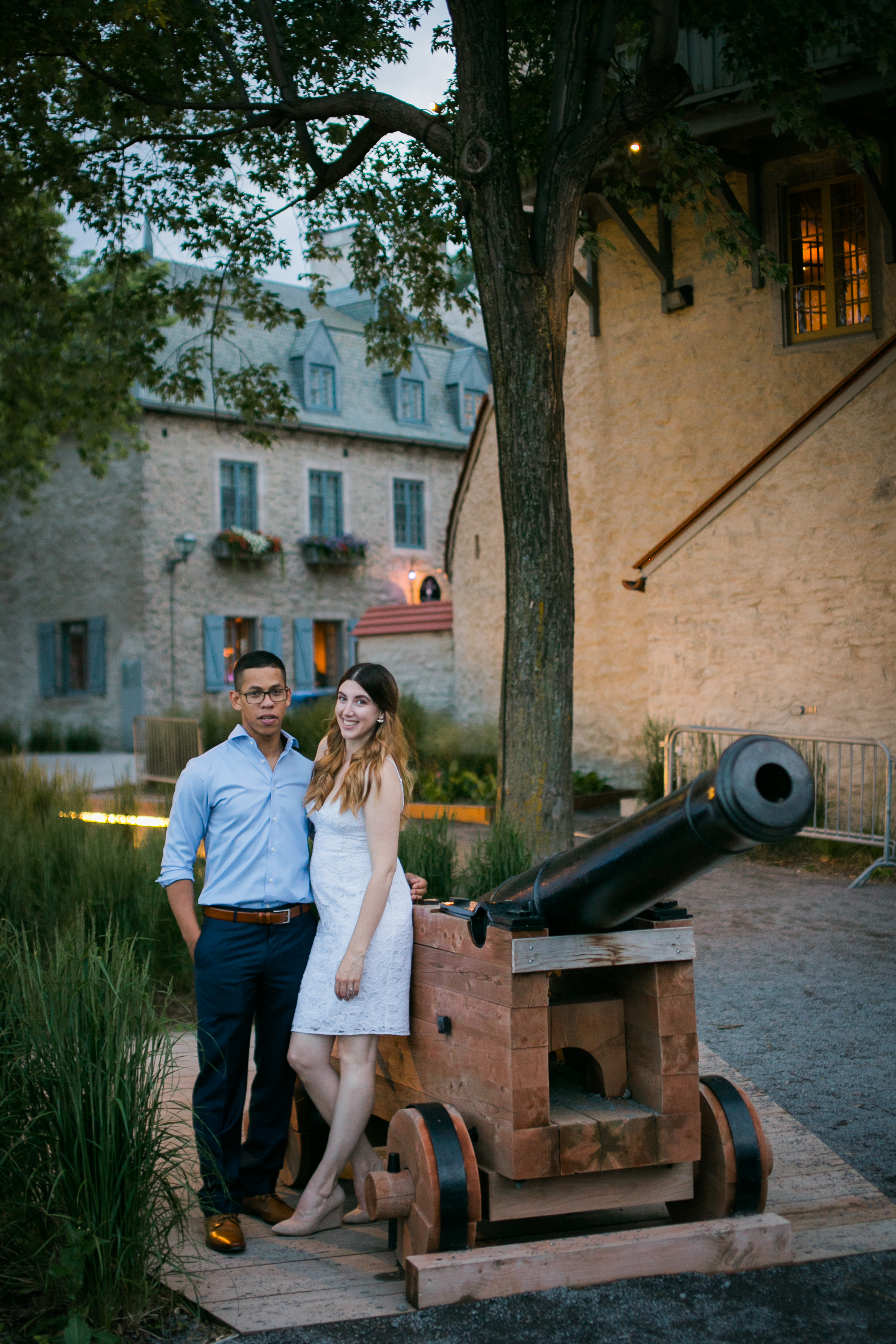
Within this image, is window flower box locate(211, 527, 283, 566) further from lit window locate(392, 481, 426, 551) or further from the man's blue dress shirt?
the man's blue dress shirt

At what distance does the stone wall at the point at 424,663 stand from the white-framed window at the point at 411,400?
1196 centimetres

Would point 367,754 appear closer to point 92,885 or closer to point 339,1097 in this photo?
point 339,1097

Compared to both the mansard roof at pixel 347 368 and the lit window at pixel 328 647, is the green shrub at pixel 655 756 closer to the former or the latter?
the mansard roof at pixel 347 368

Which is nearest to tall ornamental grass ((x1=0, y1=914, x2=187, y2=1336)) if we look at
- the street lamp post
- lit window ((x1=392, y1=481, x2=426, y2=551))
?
the street lamp post

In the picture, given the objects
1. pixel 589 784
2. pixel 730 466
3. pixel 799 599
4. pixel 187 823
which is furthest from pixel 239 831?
pixel 730 466

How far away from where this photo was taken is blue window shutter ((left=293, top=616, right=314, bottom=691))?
27.4 meters

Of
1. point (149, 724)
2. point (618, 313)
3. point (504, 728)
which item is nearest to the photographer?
point (504, 728)

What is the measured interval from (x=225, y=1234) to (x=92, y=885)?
11.0ft

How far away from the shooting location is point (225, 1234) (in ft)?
11.5

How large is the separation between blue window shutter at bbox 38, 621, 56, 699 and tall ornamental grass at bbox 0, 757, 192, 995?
20383mm

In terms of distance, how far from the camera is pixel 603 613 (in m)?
15.9

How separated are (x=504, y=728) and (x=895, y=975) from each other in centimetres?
279

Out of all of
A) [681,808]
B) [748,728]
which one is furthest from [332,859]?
[748,728]

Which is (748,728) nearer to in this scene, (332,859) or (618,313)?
(618,313)
